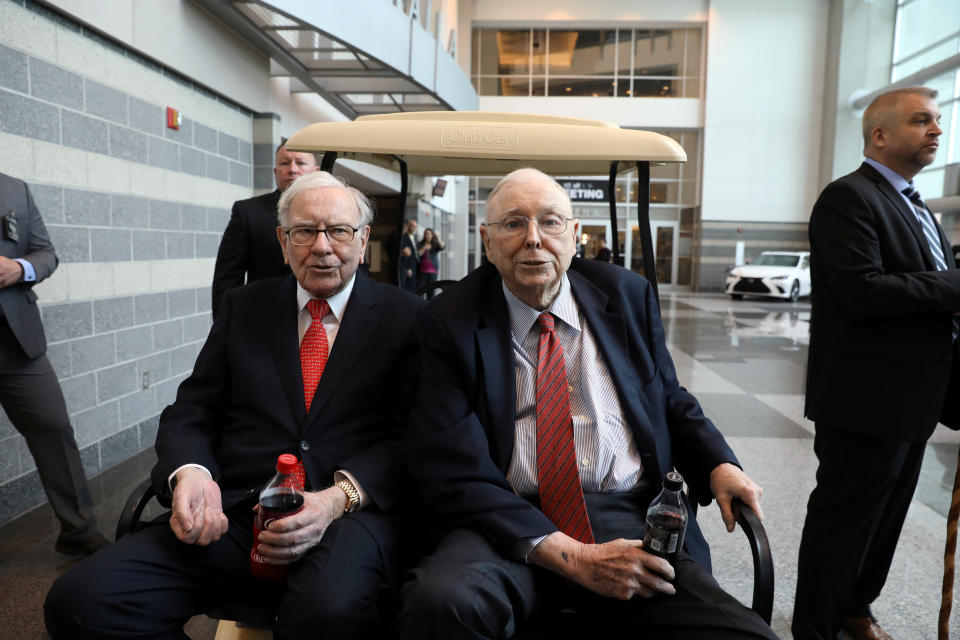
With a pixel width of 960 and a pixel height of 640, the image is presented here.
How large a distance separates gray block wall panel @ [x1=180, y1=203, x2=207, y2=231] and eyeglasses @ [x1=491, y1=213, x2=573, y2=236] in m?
3.77

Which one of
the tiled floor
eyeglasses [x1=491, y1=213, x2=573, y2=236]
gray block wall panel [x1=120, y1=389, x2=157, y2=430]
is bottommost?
the tiled floor

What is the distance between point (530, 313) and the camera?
209 centimetres

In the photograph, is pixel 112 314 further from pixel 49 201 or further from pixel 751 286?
pixel 751 286

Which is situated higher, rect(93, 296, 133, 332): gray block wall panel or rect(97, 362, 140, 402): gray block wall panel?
rect(93, 296, 133, 332): gray block wall panel

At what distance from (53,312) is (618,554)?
3403 mm

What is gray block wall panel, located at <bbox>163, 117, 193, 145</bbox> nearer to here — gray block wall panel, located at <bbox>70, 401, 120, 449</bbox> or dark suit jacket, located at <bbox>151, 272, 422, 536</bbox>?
gray block wall panel, located at <bbox>70, 401, 120, 449</bbox>

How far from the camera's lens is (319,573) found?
Answer: 1724 millimetres

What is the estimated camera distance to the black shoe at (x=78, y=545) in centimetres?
310

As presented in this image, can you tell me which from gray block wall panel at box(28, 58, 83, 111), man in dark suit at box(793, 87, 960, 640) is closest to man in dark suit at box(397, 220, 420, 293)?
gray block wall panel at box(28, 58, 83, 111)

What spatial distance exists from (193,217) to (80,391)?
177cm

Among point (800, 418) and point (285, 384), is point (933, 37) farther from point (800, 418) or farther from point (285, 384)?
point (285, 384)

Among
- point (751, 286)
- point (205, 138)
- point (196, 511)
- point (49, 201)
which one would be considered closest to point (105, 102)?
point (49, 201)

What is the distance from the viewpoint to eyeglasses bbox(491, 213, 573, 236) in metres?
2.05

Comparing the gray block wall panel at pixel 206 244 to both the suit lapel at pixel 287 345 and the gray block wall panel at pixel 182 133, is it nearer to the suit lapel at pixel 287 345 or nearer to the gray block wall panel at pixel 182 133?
the gray block wall panel at pixel 182 133
